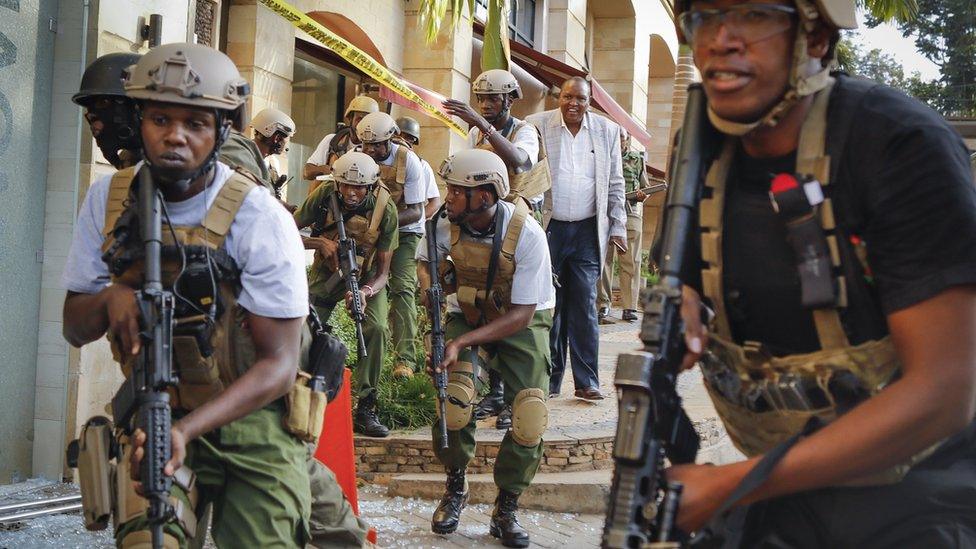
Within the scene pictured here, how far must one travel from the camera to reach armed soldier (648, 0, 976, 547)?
1888 millimetres

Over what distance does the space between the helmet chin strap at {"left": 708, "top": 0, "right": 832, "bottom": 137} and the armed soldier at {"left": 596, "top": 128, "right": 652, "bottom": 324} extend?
10976 mm

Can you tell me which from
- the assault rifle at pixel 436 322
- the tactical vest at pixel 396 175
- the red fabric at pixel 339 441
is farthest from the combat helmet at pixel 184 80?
the tactical vest at pixel 396 175

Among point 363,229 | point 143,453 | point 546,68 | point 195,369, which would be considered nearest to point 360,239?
point 363,229

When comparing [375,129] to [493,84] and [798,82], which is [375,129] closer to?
[493,84]

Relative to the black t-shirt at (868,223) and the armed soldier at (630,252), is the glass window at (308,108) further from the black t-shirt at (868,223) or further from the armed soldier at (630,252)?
the black t-shirt at (868,223)

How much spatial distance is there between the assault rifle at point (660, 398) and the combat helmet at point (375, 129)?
605 centimetres

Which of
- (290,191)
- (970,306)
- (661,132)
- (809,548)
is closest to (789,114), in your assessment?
(970,306)

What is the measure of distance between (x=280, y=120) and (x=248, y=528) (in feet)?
15.9

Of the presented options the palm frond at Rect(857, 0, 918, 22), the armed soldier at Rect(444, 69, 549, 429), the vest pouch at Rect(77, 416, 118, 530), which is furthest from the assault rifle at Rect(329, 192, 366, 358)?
the palm frond at Rect(857, 0, 918, 22)

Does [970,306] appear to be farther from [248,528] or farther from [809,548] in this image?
[248,528]

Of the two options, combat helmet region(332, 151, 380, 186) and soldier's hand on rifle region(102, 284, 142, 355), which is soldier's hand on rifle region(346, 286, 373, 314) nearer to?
combat helmet region(332, 151, 380, 186)

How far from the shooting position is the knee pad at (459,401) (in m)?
5.71

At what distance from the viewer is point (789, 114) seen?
2137 mm

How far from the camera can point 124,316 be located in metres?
2.98
